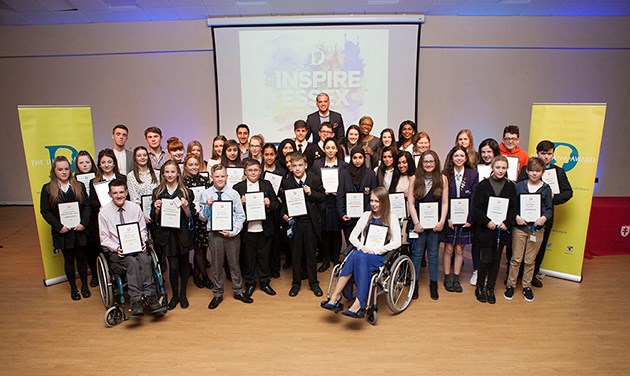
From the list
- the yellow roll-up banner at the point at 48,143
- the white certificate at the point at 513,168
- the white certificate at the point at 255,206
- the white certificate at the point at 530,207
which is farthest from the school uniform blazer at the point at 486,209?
the yellow roll-up banner at the point at 48,143

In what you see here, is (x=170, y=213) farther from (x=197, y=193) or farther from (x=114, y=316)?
(x=114, y=316)

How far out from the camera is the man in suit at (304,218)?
3908 millimetres

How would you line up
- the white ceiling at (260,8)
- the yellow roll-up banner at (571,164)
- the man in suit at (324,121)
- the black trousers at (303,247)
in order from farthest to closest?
the white ceiling at (260,8)
the man in suit at (324,121)
the yellow roll-up banner at (571,164)
the black trousers at (303,247)

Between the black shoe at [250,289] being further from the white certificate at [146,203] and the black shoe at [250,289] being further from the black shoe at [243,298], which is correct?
the white certificate at [146,203]

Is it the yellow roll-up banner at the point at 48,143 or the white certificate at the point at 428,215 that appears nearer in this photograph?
the white certificate at the point at 428,215

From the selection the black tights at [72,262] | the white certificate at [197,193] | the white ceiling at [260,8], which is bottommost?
the black tights at [72,262]

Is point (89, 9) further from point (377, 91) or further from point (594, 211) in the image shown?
point (594, 211)

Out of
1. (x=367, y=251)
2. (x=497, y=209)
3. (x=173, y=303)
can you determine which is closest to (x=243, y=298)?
(x=173, y=303)

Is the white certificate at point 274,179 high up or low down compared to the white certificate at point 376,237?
up

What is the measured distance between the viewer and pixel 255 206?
148 inches

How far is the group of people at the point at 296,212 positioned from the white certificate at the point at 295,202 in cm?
1

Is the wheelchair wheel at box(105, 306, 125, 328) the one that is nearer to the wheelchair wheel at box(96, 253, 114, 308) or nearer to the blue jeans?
the wheelchair wheel at box(96, 253, 114, 308)

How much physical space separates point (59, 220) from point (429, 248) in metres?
3.73

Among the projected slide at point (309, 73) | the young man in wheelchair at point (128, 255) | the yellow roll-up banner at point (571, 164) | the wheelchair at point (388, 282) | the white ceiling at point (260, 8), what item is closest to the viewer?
the wheelchair at point (388, 282)
